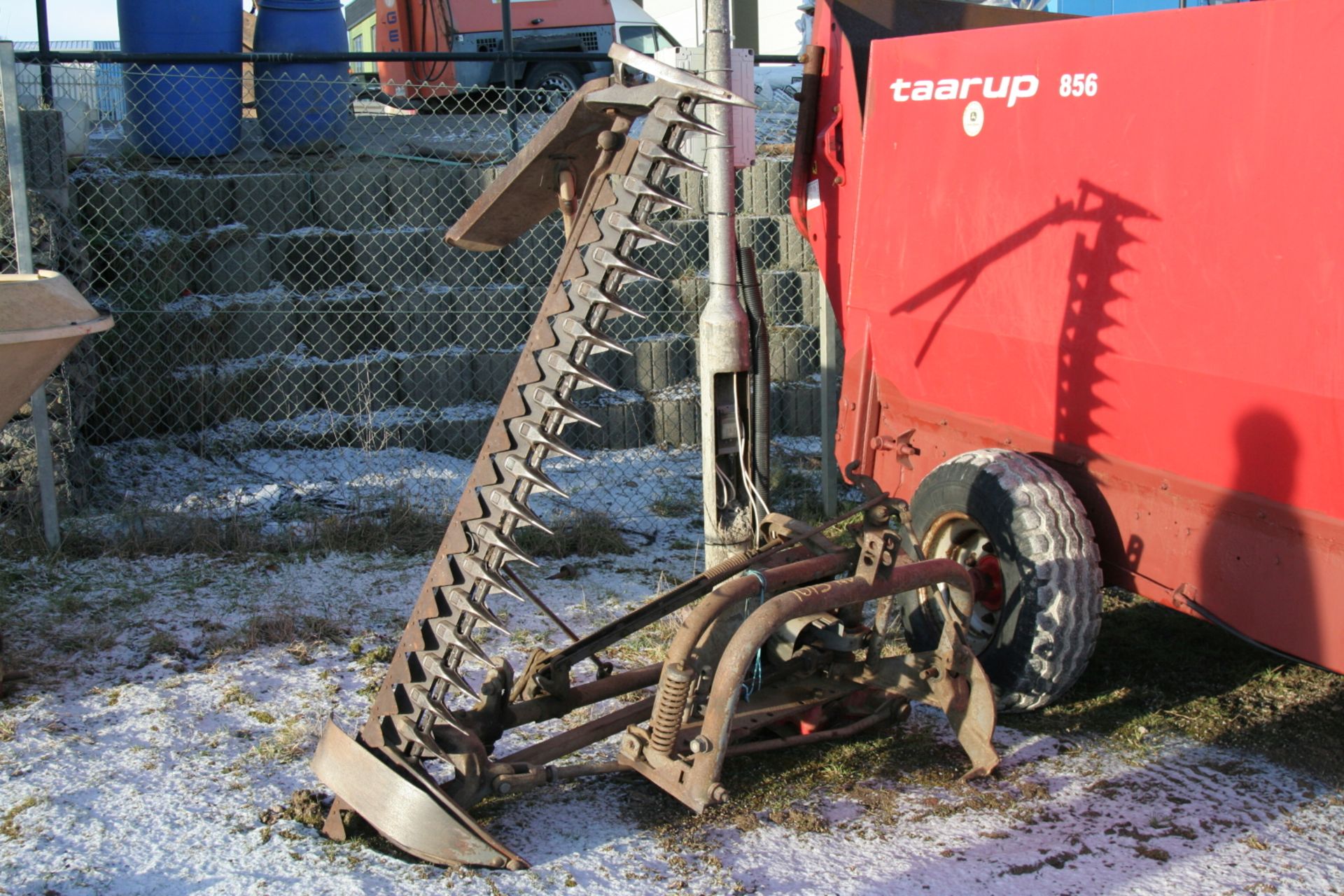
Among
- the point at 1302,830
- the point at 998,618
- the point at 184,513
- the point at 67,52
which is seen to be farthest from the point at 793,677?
the point at 67,52

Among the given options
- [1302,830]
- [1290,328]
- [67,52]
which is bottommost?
[1302,830]

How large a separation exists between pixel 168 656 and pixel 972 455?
3150 mm

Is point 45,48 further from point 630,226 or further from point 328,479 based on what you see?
point 630,226

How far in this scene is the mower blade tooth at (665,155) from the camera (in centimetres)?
282

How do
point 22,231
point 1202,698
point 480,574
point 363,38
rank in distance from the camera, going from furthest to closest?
point 363,38
point 22,231
point 1202,698
point 480,574

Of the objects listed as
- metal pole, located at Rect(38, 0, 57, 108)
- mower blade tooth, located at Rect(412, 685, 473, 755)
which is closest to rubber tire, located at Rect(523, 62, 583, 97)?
metal pole, located at Rect(38, 0, 57, 108)

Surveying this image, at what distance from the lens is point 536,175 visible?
320 cm

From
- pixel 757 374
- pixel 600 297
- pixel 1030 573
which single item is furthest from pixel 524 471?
pixel 1030 573

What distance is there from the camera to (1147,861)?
122 inches

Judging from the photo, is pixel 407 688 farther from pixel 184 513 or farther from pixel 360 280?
pixel 360 280

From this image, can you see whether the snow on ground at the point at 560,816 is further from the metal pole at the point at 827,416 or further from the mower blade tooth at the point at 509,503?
the metal pole at the point at 827,416

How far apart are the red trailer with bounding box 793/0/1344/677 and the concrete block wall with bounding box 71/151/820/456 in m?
3.03

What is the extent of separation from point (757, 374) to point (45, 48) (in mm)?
5238

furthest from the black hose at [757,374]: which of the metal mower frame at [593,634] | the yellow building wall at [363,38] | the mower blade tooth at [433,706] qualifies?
the yellow building wall at [363,38]
